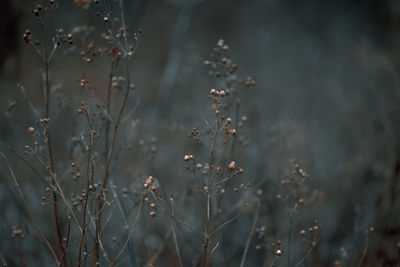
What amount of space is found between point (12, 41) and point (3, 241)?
2.07m

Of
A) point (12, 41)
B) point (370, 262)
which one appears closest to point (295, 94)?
point (370, 262)

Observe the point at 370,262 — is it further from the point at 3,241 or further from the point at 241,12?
the point at 241,12

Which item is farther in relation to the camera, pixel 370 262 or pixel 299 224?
pixel 299 224

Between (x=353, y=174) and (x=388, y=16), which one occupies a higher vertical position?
(x=388, y=16)

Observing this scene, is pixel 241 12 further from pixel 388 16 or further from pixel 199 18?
pixel 388 16

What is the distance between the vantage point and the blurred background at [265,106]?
367cm

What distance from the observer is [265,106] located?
22.2 ft

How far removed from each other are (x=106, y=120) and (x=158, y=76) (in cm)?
697

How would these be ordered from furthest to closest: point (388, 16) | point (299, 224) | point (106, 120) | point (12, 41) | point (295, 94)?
point (295, 94) → point (388, 16) → point (299, 224) → point (12, 41) → point (106, 120)

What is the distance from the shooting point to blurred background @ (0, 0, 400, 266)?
3.67 metres

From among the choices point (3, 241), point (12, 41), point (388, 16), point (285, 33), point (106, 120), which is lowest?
point (3, 241)

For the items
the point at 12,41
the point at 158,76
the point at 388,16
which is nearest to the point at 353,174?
the point at 388,16

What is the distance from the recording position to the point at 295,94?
7.89 m

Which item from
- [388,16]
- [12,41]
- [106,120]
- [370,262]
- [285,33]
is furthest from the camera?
[285,33]
